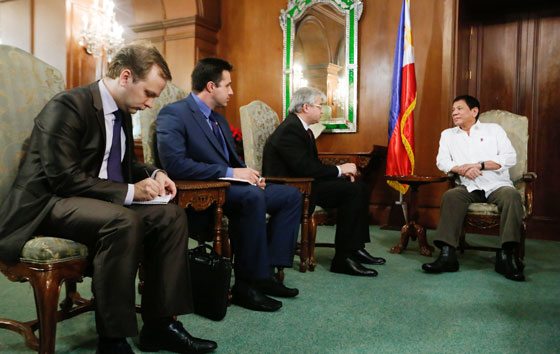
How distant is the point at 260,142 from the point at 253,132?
0.10m

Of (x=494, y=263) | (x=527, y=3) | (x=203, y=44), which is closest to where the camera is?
(x=494, y=263)

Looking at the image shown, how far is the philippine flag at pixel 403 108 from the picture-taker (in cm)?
476

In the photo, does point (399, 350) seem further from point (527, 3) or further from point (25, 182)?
point (527, 3)

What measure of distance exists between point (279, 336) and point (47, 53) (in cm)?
551

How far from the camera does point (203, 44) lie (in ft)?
19.5

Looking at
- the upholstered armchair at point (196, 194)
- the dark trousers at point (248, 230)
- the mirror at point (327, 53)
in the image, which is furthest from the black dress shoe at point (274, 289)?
the mirror at point (327, 53)

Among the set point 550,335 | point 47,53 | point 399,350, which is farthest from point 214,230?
point 47,53

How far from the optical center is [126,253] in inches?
62.2

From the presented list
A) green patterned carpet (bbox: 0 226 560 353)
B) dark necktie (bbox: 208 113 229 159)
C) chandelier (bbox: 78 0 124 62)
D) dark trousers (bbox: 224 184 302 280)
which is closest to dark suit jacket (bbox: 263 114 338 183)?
dark necktie (bbox: 208 113 229 159)

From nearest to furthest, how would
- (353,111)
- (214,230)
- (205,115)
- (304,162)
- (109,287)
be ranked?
(109,287) < (214,230) < (205,115) < (304,162) < (353,111)

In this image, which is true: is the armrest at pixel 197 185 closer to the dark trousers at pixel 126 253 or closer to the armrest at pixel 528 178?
the dark trousers at pixel 126 253

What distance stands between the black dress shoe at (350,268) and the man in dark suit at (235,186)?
1.67 feet

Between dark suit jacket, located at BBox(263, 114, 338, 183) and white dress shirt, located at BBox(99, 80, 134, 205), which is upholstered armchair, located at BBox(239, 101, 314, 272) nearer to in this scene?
dark suit jacket, located at BBox(263, 114, 338, 183)

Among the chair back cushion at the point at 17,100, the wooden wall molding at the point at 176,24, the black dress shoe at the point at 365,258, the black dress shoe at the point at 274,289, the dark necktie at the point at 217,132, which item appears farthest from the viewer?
the wooden wall molding at the point at 176,24
